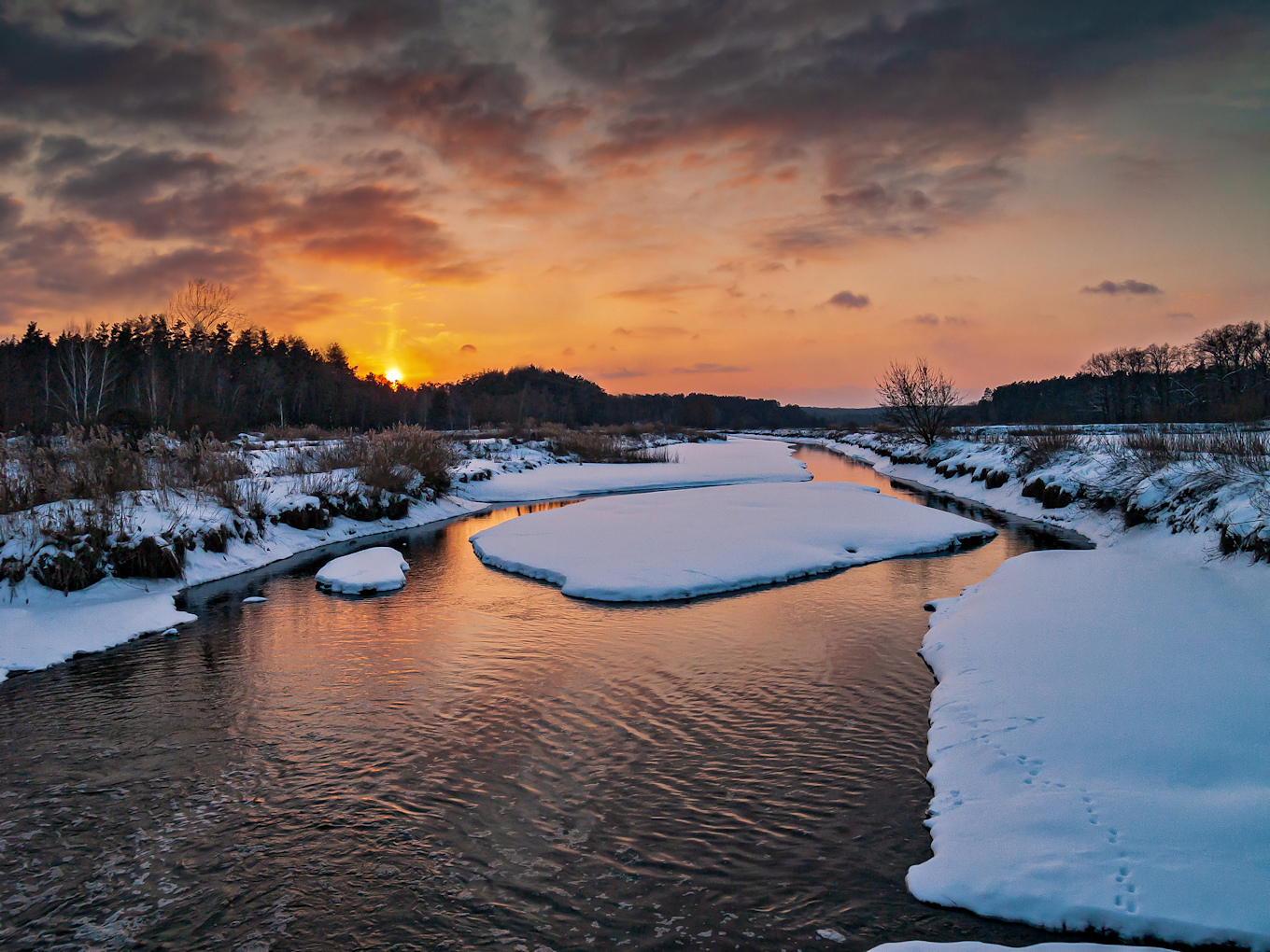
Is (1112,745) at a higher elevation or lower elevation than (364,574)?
lower

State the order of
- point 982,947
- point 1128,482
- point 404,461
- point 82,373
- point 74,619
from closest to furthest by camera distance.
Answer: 1. point 982,947
2. point 74,619
3. point 1128,482
4. point 404,461
5. point 82,373

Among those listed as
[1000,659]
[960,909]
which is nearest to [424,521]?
[1000,659]

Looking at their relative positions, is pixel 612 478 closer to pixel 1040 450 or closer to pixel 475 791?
pixel 1040 450

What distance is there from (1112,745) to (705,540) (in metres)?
8.98

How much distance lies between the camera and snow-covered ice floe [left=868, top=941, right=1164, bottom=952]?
3256mm

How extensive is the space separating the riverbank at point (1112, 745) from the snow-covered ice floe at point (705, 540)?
138 inches

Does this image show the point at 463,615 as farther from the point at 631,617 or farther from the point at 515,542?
the point at 515,542

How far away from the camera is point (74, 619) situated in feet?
28.8

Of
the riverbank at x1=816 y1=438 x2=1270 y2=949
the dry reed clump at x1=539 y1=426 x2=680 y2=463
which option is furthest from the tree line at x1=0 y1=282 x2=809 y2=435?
the riverbank at x1=816 y1=438 x2=1270 y2=949

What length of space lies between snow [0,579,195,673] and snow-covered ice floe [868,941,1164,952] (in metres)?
8.87

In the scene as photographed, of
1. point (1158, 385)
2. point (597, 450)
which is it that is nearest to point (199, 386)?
point (597, 450)

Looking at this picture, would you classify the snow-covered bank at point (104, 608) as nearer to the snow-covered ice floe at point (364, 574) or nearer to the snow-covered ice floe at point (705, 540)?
the snow-covered ice floe at point (364, 574)

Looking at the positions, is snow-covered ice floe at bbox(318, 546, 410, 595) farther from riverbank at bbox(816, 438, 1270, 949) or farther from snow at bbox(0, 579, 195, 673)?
riverbank at bbox(816, 438, 1270, 949)

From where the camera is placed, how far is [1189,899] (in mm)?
3365
